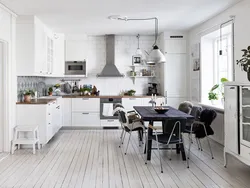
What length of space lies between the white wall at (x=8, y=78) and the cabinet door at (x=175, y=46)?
401cm

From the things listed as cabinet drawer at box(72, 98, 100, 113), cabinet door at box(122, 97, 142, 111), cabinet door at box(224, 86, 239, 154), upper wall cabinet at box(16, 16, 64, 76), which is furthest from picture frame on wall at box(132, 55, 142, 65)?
cabinet door at box(224, 86, 239, 154)

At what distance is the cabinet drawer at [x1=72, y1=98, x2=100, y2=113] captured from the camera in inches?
297

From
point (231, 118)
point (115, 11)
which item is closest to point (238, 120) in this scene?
point (231, 118)

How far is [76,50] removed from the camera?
25.8ft

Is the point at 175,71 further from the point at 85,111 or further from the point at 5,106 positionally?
the point at 5,106

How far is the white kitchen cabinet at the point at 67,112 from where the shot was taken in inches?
297

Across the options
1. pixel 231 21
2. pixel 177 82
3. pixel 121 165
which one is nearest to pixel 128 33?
pixel 177 82

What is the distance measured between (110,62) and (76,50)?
1.05 m

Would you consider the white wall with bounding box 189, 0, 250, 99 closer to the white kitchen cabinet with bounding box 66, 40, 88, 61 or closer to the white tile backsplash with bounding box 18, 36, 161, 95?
the white tile backsplash with bounding box 18, 36, 161, 95

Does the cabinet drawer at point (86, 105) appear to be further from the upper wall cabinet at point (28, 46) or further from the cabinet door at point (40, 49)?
the upper wall cabinet at point (28, 46)

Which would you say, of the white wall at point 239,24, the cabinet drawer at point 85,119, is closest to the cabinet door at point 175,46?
the white wall at point 239,24

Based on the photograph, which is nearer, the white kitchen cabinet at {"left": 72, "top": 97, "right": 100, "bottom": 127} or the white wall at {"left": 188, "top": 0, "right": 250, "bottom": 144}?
the white wall at {"left": 188, "top": 0, "right": 250, "bottom": 144}

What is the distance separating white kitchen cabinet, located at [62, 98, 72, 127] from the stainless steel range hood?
119 cm

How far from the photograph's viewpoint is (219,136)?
576 cm
